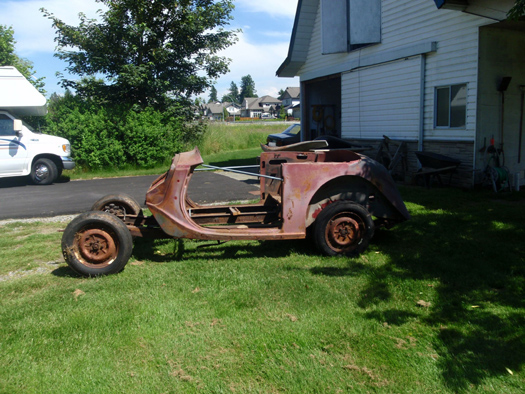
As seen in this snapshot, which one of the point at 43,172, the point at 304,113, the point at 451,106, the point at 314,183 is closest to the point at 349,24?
the point at 451,106

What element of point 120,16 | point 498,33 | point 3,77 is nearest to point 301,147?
point 498,33

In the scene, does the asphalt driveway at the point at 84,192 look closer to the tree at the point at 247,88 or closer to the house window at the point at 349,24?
the house window at the point at 349,24

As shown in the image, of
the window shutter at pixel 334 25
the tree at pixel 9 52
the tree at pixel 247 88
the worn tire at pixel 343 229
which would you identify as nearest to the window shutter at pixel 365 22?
the window shutter at pixel 334 25

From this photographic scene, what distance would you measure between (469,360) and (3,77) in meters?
15.1

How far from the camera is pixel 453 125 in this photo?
35.9 ft

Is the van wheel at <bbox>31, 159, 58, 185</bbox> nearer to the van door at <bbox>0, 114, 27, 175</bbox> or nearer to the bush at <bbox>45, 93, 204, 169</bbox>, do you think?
the van door at <bbox>0, 114, 27, 175</bbox>

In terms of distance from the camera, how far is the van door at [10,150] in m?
13.3

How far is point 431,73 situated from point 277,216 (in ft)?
24.7

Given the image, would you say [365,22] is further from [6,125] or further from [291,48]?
[6,125]

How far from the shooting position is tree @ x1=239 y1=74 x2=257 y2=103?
16345 centimetres

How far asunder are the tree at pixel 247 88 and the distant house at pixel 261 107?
2473 centimetres

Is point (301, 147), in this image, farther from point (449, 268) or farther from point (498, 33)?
point (498, 33)

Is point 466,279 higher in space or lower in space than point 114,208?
lower

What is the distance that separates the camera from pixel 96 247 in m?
5.00
